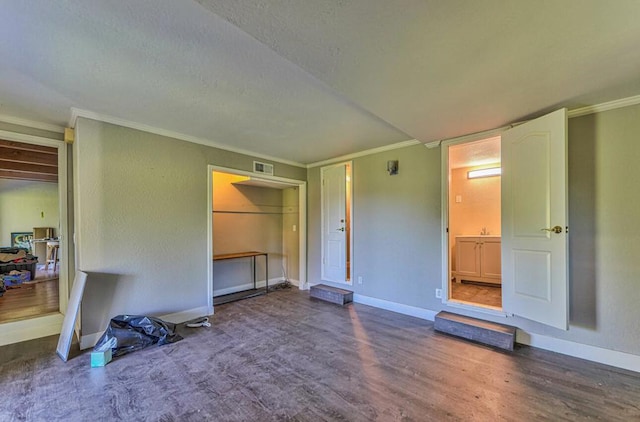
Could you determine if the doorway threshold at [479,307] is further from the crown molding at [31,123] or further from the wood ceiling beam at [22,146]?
the wood ceiling beam at [22,146]

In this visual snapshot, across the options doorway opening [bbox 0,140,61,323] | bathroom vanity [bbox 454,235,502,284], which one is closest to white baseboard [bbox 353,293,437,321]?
bathroom vanity [bbox 454,235,502,284]

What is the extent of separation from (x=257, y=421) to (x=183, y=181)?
2880 millimetres

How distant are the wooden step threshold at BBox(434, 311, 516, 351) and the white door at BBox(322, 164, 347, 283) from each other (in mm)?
1768

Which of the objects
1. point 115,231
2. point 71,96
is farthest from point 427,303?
point 71,96

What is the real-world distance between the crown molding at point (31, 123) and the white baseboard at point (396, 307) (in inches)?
179

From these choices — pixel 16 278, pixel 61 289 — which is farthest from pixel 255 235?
pixel 16 278

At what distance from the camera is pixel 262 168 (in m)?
4.48

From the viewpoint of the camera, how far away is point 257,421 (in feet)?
5.59

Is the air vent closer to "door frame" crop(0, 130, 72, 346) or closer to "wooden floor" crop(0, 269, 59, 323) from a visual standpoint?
"door frame" crop(0, 130, 72, 346)

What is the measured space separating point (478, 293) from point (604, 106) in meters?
3.01

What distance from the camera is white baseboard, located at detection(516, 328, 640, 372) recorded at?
2295 mm

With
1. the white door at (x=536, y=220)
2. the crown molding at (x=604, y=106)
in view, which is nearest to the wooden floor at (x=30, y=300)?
the white door at (x=536, y=220)

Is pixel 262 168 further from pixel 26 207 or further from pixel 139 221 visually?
pixel 26 207

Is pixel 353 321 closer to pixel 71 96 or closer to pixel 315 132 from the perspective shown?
pixel 315 132
